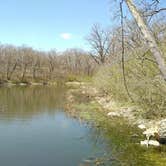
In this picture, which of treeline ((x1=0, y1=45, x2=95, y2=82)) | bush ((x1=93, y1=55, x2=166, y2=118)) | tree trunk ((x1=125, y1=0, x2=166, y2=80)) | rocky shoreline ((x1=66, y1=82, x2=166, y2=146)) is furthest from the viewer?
treeline ((x1=0, y1=45, x2=95, y2=82))

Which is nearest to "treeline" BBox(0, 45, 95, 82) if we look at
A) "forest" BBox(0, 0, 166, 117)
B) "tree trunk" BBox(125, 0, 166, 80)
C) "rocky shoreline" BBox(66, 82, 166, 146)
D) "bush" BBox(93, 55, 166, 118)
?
"forest" BBox(0, 0, 166, 117)

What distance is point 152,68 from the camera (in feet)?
68.2

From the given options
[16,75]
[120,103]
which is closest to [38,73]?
[16,75]

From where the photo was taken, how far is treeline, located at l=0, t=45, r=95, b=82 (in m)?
96.3

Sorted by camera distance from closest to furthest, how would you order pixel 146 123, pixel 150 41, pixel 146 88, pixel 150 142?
pixel 150 41
pixel 150 142
pixel 146 88
pixel 146 123

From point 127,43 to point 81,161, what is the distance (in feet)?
31.6

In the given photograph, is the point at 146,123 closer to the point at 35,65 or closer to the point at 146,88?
the point at 146,88

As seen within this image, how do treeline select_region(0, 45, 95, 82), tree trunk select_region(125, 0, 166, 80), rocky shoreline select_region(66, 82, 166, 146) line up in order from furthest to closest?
treeline select_region(0, 45, 95, 82)
rocky shoreline select_region(66, 82, 166, 146)
tree trunk select_region(125, 0, 166, 80)

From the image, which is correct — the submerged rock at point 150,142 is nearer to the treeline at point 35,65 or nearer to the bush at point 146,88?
the bush at point 146,88

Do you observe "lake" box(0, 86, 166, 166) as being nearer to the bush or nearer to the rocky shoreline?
the rocky shoreline

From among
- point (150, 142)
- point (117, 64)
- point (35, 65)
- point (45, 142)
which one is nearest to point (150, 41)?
point (150, 142)

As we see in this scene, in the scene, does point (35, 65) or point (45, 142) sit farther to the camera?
point (35, 65)

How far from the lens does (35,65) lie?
104 m

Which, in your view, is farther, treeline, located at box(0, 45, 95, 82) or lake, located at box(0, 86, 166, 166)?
treeline, located at box(0, 45, 95, 82)
